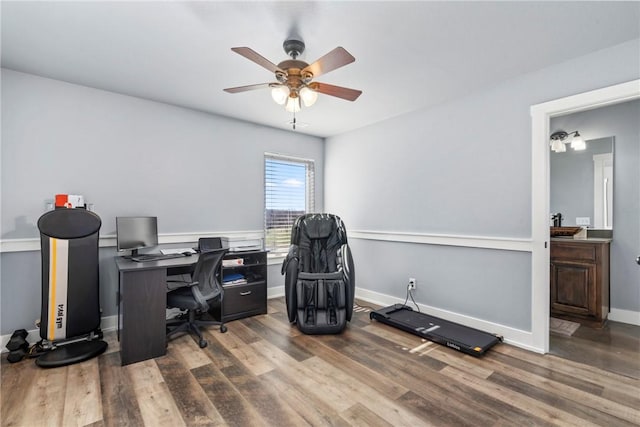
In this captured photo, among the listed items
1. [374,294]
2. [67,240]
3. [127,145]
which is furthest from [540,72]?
[67,240]

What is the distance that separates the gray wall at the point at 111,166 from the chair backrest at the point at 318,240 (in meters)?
0.96

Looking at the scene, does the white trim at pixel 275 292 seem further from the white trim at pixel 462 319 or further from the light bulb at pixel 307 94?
the light bulb at pixel 307 94

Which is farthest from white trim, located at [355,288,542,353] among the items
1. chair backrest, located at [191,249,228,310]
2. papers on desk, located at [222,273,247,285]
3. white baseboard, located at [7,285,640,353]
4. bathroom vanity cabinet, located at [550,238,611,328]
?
chair backrest, located at [191,249,228,310]

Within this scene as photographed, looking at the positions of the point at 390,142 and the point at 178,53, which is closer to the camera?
the point at 178,53

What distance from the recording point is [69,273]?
8.10 feet

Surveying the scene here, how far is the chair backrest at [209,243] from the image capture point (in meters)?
3.45

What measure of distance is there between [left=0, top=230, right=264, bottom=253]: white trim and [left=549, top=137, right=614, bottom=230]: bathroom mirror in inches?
161

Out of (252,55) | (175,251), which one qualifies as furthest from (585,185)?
(175,251)

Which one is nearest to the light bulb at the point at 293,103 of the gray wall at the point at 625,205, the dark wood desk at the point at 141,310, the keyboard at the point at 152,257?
the dark wood desk at the point at 141,310

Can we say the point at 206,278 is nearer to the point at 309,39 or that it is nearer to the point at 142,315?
the point at 142,315

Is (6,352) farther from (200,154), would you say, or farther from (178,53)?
(178,53)

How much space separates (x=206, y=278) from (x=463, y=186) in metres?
2.83

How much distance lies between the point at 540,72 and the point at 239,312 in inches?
152

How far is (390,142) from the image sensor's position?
3906 mm
